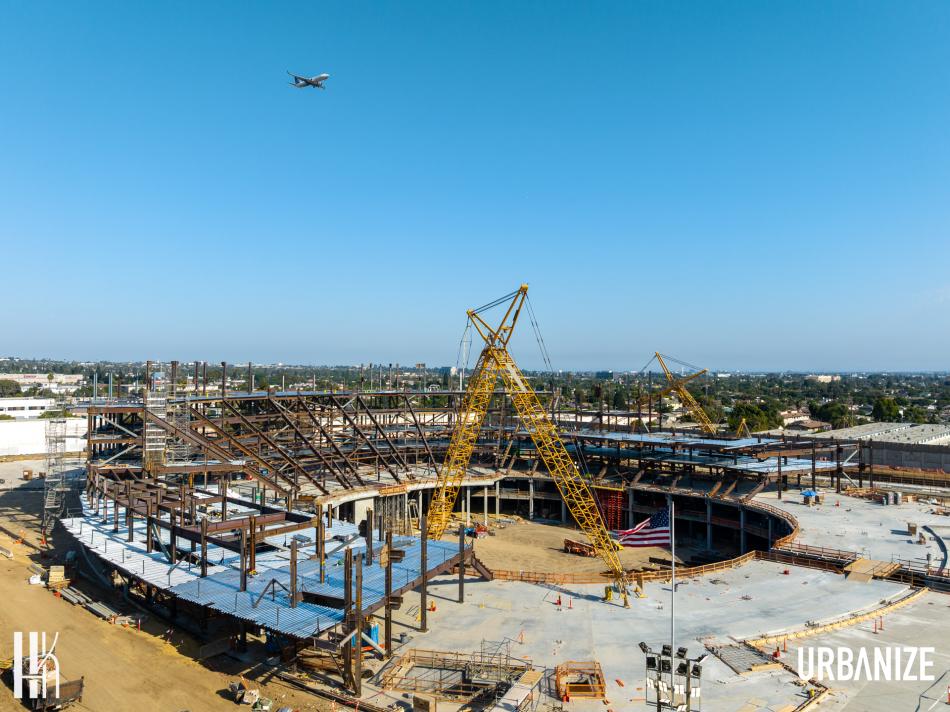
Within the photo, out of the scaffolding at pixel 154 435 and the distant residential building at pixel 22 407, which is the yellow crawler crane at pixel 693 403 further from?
the distant residential building at pixel 22 407

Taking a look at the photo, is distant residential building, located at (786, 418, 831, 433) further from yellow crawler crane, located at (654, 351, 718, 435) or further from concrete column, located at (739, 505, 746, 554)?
concrete column, located at (739, 505, 746, 554)

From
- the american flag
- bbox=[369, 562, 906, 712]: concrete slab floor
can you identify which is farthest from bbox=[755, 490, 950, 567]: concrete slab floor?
the american flag

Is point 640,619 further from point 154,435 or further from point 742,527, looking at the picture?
point 154,435

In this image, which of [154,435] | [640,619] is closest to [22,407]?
[154,435]

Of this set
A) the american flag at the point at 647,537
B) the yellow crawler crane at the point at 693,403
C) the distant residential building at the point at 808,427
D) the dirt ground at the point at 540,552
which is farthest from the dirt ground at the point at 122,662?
the distant residential building at the point at 808,427

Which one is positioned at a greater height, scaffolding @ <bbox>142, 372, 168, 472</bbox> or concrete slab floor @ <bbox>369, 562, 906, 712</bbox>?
scaffolding @ <bbox>142, 372, 168, 472</bbox>

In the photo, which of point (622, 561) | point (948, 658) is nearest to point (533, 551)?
point (622, 561)
